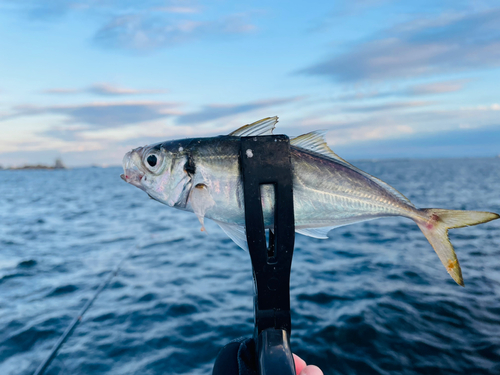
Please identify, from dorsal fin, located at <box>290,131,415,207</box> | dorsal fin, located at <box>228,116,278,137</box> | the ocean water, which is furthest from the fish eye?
the ocean water

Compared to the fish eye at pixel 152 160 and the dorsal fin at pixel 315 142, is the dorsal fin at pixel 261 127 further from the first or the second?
the fish eye at pixel 152 160

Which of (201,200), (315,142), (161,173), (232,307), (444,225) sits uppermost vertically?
(315,142)

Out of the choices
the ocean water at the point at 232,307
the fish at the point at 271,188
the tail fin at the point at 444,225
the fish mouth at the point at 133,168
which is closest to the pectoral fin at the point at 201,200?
the fish at the point at 271,188

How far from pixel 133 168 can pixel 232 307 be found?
9.68 m

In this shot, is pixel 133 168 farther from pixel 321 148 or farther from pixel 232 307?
pixel 232 307

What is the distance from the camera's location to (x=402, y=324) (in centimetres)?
983

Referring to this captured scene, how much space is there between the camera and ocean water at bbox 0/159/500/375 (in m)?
8.62

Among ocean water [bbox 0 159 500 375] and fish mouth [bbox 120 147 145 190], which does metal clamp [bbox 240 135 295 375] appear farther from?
ocean water [bbox 0 159 500 375]

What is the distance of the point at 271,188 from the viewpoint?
190 centimetres

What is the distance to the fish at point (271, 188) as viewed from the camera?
193 centimetres

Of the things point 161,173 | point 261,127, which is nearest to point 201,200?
point 161,173

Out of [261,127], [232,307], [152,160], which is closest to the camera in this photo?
[261,127]

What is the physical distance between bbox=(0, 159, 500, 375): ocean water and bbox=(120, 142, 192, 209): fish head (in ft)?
24.7

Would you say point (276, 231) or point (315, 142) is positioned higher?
point (315, 142)
